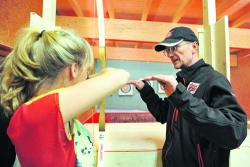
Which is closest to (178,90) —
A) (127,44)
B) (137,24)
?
(137,24)

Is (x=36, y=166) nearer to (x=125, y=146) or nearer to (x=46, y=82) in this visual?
(x=46, y=82)

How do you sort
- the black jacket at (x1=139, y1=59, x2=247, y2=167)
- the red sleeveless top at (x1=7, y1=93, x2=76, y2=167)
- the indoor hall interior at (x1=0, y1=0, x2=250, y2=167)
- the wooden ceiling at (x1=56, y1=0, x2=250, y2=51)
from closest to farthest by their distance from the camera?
the red sleeveless top at (x1=7, y1=93, x2=76, y2=167)
the black jacket at (x1=139, y1=59, x2=247, y2=167)
the indoor hall interior at (x1=0, y1=0, x2=250, y2=167)
the wooden ceiling at (x1=56, y1=0, x2=250, y2=51)

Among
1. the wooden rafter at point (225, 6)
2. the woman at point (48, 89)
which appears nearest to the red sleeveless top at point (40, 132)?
the woman at point (48, 89)

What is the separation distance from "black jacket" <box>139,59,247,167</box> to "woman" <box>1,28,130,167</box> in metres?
0.23

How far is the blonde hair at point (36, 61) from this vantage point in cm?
36

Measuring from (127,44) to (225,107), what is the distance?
2.43m

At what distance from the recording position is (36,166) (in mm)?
347

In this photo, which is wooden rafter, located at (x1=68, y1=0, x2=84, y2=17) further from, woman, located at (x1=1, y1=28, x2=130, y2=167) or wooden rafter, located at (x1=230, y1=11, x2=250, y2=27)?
wooden rafter, located at (x1=230, y1=11, x2=250, y2=27)

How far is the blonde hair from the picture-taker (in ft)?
1.19

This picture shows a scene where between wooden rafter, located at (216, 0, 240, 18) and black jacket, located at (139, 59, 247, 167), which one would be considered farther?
wooden rafter, located at (216, 0, 240, 18)

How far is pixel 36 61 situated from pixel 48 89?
0.23 feet

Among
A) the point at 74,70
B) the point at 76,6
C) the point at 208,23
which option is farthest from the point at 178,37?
the point at 76,6

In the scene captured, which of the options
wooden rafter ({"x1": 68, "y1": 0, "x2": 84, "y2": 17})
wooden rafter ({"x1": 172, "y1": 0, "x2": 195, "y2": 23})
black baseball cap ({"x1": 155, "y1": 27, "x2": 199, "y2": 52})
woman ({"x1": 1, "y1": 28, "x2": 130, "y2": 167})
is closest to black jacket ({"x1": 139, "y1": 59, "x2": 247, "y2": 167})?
black baseball cap ({"x1": 155, "y1": 27, "x2": 199, "y2": 52})

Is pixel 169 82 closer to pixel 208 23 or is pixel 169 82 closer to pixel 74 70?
pixel 74 70
